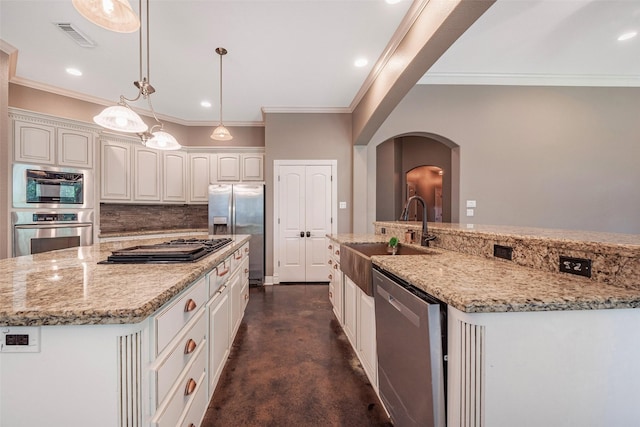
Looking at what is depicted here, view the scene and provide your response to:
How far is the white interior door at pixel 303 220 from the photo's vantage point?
409cm

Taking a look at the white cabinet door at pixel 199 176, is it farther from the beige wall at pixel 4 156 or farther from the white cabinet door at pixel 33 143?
the beige wall at pixel 4 156

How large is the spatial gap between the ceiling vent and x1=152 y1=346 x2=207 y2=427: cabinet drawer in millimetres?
3098

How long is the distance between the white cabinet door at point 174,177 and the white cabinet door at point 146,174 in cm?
10

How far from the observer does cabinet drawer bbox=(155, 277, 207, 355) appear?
0.84 meters

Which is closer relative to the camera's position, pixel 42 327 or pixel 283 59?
pixel 42 327

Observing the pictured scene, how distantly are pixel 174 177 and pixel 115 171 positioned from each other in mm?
821

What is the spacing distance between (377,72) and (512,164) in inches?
94.2

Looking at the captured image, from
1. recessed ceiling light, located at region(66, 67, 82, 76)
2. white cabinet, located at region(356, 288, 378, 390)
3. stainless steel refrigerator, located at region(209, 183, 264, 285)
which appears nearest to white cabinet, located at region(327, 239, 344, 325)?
white cabinet, located at region(356, 288, 378, 390)

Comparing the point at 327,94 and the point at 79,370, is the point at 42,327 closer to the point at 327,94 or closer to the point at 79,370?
the point at 79,370

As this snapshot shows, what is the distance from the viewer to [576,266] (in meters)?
1.00

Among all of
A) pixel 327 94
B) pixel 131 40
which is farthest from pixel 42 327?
pixel 327 94

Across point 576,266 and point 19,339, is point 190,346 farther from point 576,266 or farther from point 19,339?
point 576,266

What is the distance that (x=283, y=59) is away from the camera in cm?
276

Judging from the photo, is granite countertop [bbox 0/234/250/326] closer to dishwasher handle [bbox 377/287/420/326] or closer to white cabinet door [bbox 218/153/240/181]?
dishwasher handle [bbox 377/287/420/326]
